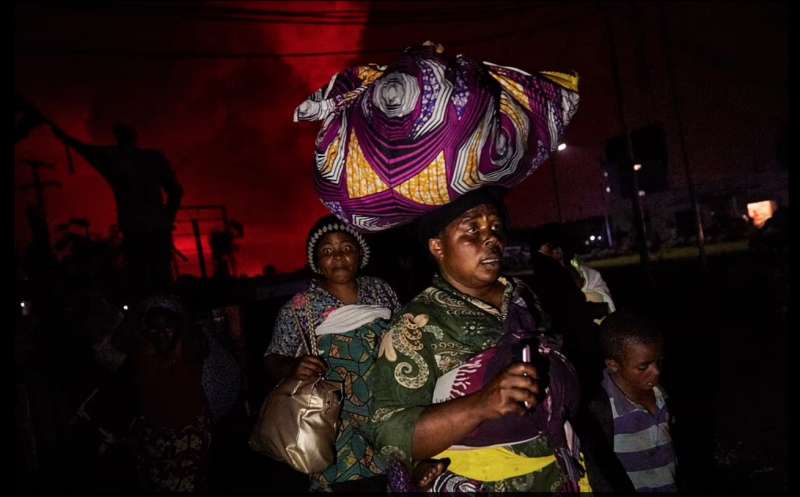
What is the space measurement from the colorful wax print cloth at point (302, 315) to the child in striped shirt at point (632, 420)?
1.69 m

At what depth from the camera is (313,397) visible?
3.17 meters

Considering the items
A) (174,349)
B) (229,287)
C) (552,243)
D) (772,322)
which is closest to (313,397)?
(174,349)

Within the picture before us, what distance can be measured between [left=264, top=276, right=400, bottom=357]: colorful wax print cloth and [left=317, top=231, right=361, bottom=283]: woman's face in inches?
5.2

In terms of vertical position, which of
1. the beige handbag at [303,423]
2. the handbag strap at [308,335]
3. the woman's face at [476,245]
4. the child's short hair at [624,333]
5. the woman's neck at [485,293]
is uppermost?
the woman's face at [476,245]

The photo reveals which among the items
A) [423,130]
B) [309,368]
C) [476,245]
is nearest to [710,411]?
[309,368]

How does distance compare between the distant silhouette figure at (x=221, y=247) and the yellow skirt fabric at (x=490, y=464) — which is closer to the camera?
the yellow skirt fabric at (x=490, y=464)

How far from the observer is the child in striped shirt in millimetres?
3059

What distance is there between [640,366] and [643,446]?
49 centimetres

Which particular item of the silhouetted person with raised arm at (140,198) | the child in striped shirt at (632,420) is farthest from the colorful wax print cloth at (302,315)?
the silhouetted person with raised arm at (140,198)

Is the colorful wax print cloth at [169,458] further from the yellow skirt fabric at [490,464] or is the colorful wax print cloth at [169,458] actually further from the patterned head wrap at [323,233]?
the yellow skirt fabric at [490,464]

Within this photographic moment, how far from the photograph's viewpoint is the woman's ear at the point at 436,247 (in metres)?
2.20

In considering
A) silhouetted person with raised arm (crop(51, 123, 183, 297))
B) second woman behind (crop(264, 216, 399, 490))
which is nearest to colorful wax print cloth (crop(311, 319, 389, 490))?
second woman behind (crop(264, 216, 399, 490))

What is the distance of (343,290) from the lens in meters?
4.03

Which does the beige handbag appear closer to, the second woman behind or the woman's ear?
the second woman behind
